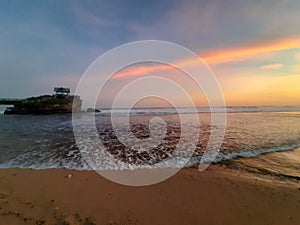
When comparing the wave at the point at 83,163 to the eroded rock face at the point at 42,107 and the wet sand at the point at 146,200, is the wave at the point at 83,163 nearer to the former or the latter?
the wet sand at the point at 146,200

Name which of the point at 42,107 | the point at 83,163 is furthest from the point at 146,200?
the point at 42,107

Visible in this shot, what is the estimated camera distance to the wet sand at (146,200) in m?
3.30

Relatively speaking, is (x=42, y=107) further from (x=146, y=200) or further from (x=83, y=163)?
(x=146, y=200)

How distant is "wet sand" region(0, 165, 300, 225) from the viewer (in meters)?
3.30

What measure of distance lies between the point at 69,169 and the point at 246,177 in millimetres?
5630

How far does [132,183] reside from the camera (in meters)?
4.86

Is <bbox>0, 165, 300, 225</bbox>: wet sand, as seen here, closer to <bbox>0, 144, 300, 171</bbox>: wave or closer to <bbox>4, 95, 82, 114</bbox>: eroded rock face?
<bbox>0, 144, 300, 171</bbox>: wave

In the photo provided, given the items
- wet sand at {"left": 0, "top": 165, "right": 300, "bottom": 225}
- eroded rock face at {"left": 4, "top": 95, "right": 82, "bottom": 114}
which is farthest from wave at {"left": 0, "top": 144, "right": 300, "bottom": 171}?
eroded rock face at {"left": 4, "top": 95, "right": 82, "bottom": 114}

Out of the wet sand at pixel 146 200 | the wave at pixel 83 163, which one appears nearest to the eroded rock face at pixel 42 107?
the wave at pixel 83 163

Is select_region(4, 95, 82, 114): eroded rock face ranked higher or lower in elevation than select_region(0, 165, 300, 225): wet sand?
higher

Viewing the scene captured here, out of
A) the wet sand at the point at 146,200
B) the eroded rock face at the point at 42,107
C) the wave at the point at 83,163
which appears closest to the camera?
the wet sand at the point at 146,200

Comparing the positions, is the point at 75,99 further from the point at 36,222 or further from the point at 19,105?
the point at 36,222

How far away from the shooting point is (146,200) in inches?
156

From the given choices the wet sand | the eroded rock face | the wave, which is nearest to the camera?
the wet sand
